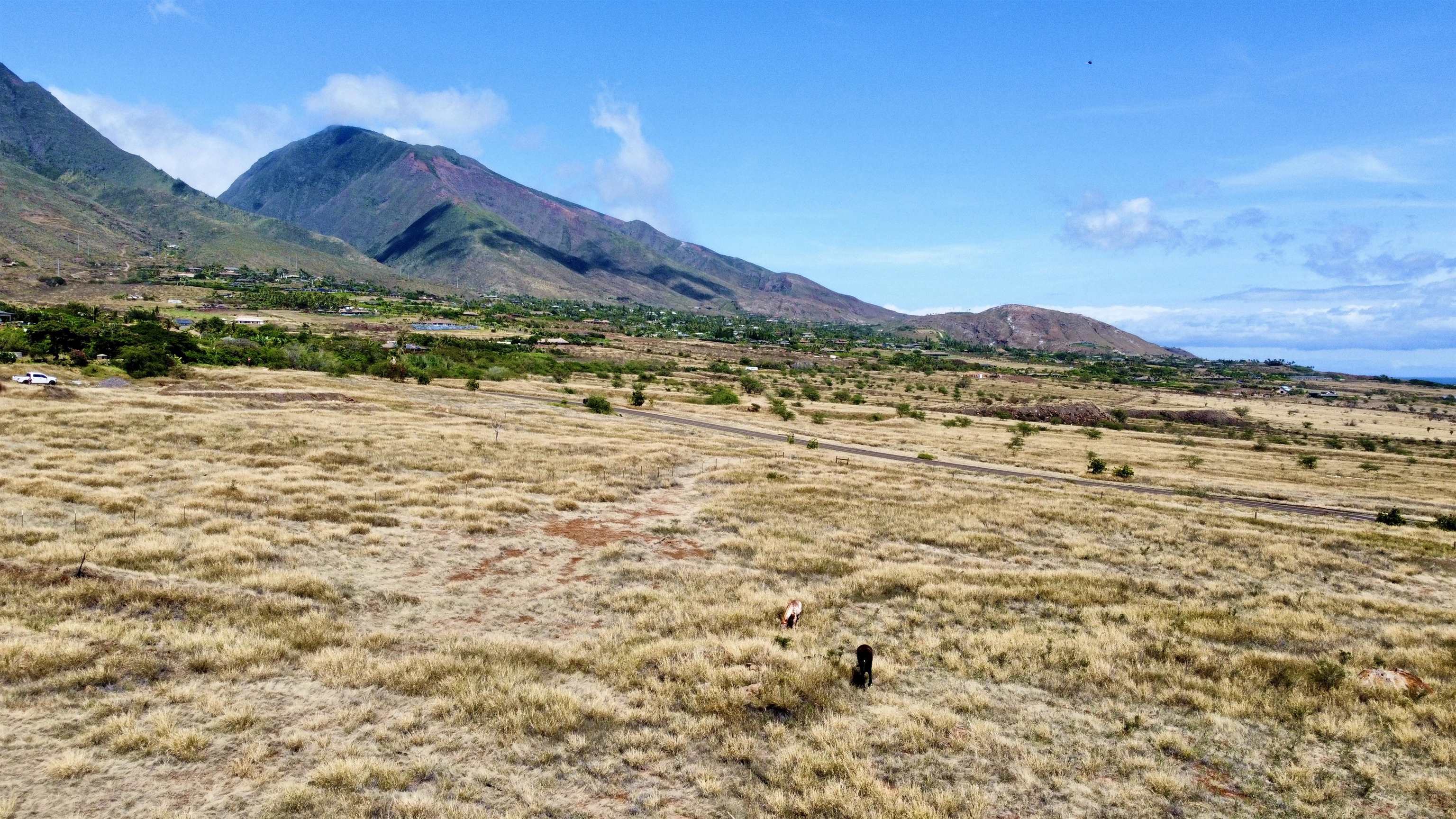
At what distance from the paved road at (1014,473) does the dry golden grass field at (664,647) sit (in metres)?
7.22

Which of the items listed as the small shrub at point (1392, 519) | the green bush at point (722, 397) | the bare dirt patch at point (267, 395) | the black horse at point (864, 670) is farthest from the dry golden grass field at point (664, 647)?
the green bush at point (722, 397)

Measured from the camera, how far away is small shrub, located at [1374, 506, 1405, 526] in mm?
31297

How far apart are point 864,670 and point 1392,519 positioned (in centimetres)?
3544

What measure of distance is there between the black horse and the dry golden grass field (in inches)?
13.6

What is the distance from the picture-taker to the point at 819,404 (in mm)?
95062

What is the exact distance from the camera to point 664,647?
12289 millimetres

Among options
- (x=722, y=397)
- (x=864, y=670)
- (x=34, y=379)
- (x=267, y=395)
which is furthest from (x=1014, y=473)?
(x=34, y=379)

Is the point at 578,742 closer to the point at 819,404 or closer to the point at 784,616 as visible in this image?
the point at 784,616

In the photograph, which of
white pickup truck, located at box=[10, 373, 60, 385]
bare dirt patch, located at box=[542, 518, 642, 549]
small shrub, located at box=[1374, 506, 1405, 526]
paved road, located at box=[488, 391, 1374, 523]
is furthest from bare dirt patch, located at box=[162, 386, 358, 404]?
small shrub, located at box=[1374, 506, 1405, 526]

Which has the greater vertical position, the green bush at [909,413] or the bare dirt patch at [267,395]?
the green bush at [909,413]

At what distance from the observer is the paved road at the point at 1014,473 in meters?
35.8

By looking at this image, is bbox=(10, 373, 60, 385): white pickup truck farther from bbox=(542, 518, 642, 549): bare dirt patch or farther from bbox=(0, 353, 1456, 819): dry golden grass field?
Answer: bbox=(542, 518, 642, 549): bare dirt patch

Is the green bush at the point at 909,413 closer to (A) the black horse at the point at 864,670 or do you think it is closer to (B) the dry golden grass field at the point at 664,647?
(B) the dry golden grass field at the point at 664,647

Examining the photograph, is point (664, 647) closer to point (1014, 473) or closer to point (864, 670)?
point (864, 670)
